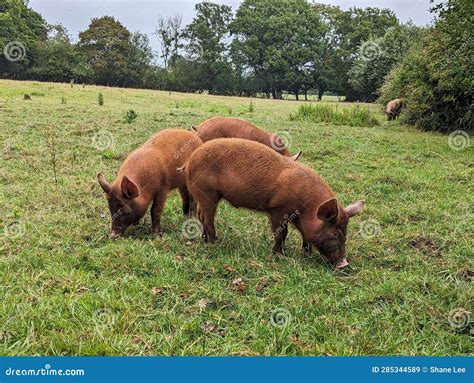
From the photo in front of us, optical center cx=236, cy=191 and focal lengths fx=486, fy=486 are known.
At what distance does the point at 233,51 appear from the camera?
66.1 meters

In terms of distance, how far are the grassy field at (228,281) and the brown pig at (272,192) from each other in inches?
13.0

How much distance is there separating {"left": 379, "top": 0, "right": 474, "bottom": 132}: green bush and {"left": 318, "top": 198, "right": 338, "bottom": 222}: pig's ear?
1023 centimetres

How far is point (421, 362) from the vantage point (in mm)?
3641

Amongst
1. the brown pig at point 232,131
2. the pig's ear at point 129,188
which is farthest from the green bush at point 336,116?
the pig's ear at point 129,188

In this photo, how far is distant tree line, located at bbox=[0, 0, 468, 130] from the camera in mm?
51656

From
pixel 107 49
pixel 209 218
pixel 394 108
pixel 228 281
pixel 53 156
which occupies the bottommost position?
pixel 228 281

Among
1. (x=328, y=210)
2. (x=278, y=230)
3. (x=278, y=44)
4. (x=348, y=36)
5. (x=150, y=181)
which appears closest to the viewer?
(x=328, y=210)

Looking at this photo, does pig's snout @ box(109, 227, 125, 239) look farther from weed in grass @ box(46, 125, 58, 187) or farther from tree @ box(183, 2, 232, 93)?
tree @ box(183, 2, 232, 93)

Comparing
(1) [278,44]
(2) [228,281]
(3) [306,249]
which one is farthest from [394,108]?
(1) [278,44]

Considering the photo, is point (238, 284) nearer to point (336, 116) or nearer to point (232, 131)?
point (232, 131)

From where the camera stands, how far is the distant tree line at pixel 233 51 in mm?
51656

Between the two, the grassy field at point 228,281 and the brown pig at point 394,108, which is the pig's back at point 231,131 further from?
the brown pig at point 394,108

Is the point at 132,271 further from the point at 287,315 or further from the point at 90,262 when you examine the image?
the point at 287,315

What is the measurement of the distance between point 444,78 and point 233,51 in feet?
170
